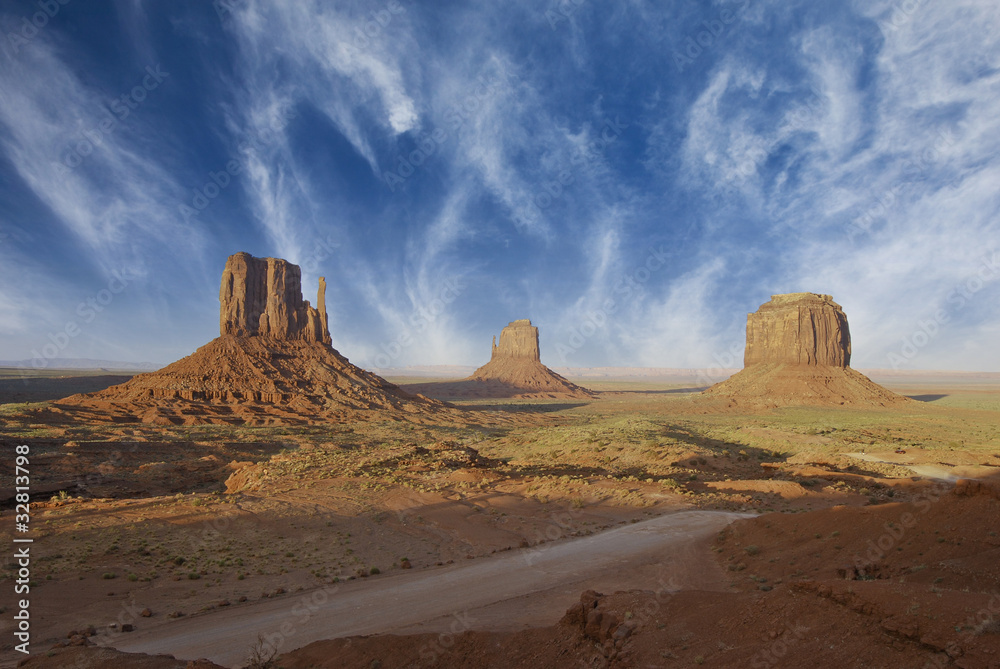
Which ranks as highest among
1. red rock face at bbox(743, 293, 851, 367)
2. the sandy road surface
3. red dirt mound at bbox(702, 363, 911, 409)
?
red rock face at bbox(743, 293, 851, 367)

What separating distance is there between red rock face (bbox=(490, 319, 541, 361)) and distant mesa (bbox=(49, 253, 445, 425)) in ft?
312

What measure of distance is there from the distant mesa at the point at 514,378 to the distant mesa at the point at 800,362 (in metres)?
47.5

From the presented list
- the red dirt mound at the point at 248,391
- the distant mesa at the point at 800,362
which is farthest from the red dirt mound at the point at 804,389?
the red dirt mound at the point at 248,391

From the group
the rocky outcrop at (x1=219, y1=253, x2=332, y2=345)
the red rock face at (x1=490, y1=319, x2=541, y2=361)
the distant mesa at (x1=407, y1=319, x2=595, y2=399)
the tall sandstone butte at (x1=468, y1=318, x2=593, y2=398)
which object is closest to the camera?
the rocky outcrop at (x1=219, y1=253, x2=332, y2=345)

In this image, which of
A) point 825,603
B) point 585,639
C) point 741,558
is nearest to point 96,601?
point 585,639

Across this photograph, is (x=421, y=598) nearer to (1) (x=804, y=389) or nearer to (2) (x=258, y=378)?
(2) (x=258, y=378)

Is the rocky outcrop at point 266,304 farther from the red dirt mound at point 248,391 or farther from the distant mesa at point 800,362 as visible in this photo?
the distant mesa at point 800,362

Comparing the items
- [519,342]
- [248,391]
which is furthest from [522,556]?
[519,342]

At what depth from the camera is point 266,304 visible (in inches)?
2963

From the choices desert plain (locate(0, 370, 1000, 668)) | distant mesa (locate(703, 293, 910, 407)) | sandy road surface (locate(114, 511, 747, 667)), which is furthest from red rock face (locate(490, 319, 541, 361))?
sandy road surface (locate(114, 511, 747, 667))

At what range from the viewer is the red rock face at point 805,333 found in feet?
326

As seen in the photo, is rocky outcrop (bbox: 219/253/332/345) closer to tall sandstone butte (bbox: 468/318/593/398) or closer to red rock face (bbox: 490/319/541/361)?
Result: tall sandstone butte (bbox: 468/318/593/398)

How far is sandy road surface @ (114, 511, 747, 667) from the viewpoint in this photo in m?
9.31

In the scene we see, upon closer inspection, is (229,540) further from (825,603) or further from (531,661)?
(825,603)
